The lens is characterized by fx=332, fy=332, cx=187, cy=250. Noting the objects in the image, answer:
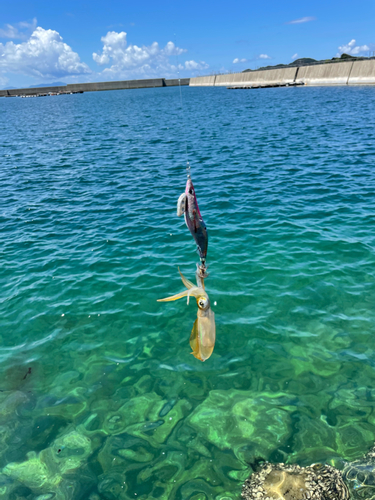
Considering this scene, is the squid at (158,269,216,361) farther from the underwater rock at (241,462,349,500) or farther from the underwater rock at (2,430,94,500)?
the underwater rock at (2,430,94,500)

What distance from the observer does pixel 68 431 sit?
22.7 feet

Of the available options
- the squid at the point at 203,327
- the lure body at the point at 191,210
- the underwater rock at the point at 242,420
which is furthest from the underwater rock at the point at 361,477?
the lure body at the point at 191,210

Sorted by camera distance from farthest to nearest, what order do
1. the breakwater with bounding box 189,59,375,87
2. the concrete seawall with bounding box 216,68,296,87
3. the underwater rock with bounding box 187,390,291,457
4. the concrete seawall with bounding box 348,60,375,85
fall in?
1. the concrete seawall with bounding box 216,68,296,87
2. the breakwater with bounding box 189,59,375,87
3. the concrete seawall with bounding box 348,60,375,85
4. the underwater rock with bounding box 187,390,291,457

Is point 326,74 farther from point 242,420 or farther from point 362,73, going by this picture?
point 242,420

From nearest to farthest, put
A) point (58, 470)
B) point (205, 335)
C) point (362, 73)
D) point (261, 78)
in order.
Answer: point (205, 335), point (58, 470), point (362, 73), point (261, 78)

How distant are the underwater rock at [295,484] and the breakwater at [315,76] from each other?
96946mm

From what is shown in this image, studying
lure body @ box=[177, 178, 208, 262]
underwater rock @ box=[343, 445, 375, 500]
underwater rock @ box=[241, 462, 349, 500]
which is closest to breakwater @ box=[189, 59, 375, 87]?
underwater rock @ box=[343, 445, 375, 500]

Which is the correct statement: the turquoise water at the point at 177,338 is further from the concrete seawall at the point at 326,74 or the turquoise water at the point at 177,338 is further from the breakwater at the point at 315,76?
the concrete seawall at the point at 326,74

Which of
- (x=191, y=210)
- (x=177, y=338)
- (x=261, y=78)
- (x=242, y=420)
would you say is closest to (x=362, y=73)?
(x=261, y=78)

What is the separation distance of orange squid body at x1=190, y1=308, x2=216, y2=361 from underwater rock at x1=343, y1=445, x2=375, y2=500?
12.4ft

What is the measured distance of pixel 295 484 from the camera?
18.8 ft

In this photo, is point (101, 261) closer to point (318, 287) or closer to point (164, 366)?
point (164, 366)

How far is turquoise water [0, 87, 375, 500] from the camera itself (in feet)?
21.0

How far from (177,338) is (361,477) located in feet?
16.2
